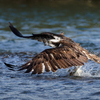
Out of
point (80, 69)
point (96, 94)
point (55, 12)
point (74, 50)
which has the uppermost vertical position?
point (55, 12)

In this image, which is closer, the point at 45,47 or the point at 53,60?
the point at 53,60

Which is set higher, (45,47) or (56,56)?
(45,47)

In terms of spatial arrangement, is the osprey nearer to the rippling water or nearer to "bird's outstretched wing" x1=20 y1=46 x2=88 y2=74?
"bird's outstretched wing" x1=20 y1=46 x2=88 y2=74

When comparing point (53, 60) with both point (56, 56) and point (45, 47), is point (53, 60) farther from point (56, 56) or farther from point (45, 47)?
point (45, 47)

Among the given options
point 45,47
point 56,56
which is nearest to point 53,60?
point 56,56

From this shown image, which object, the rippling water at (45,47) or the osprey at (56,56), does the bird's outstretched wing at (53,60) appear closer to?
the osprey at (56,56)

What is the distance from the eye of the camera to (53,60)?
587 centimetres

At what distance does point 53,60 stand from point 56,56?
0.13 meters

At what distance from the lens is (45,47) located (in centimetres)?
1109

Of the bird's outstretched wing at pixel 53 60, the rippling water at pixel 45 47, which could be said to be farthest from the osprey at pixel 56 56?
the rippling water at pixel 45 47

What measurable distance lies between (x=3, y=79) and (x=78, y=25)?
1067 centimetres

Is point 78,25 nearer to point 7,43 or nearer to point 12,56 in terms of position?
point 7,43

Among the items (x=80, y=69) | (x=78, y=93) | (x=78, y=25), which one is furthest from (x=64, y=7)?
(x=78, y=93)

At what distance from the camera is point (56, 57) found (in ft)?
19.4
